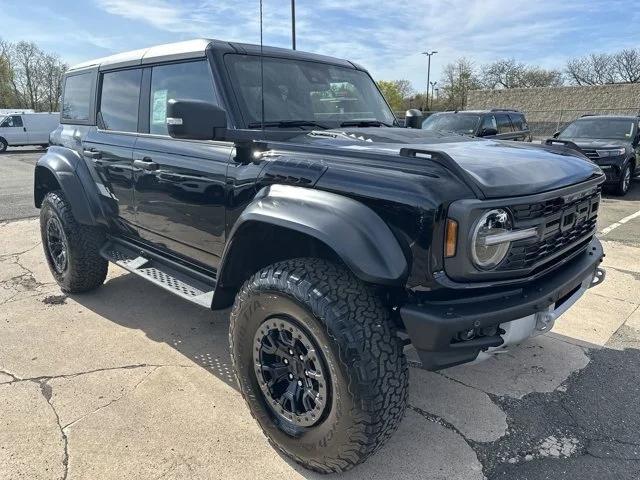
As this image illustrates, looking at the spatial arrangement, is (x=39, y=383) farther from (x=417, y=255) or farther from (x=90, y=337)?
(x=417, y=255)

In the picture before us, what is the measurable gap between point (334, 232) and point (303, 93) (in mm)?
1454

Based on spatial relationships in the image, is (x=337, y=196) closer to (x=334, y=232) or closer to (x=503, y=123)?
(x=334, y=232)

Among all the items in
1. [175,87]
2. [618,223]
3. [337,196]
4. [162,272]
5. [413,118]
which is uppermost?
[175,87]

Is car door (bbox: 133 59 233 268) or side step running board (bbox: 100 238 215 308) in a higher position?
car door (bbox: 133 59 233 268)

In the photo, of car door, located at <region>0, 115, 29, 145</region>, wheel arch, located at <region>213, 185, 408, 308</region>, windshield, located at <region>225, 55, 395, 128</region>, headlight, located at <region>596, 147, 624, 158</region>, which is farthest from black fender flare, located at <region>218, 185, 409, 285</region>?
car door, located at <region>0, 115, 29, 145</region>

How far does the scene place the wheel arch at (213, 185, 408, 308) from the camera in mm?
1970

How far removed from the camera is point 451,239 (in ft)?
6.38

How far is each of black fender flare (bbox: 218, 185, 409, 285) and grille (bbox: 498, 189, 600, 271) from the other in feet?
1.61

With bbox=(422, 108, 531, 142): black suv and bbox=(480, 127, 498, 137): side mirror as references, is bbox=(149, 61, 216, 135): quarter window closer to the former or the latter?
bbox=(480, 127, 498, 137): side mirror

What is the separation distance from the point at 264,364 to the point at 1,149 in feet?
84.7

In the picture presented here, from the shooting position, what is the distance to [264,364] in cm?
242

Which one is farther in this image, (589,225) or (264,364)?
(589,225)

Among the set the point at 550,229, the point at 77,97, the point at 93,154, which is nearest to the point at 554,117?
the point at 77,97

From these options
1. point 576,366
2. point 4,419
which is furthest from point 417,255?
point 4,419
